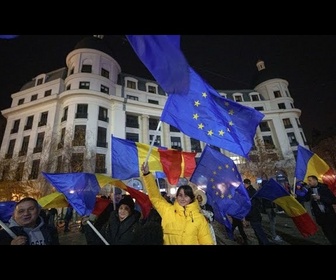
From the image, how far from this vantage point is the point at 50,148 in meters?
19.9

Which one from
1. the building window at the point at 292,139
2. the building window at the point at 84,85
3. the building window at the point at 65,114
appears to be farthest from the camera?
the building window at the point at 292,139

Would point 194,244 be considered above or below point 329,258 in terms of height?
above

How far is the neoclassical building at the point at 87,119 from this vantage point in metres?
19.7

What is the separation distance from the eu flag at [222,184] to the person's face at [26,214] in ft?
11.2

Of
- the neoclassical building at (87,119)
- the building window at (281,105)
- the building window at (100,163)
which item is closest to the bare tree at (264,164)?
the neoclassical building at (87,119)

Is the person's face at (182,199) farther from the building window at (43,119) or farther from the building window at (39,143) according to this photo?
the building window at (43,119)

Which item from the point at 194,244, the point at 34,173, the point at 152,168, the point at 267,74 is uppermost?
the point at 267,74

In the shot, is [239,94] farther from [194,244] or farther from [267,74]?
[194,244]

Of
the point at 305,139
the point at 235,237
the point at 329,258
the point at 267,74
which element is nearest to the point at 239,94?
the point at 267,74

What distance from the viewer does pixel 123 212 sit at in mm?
3232

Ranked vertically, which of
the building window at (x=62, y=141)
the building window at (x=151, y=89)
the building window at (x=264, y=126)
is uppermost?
the building window at (x=151, y=89)

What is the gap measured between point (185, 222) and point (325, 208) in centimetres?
348

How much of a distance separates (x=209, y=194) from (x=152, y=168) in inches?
65.0

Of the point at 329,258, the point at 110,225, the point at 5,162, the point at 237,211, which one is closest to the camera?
the point at 329,258
